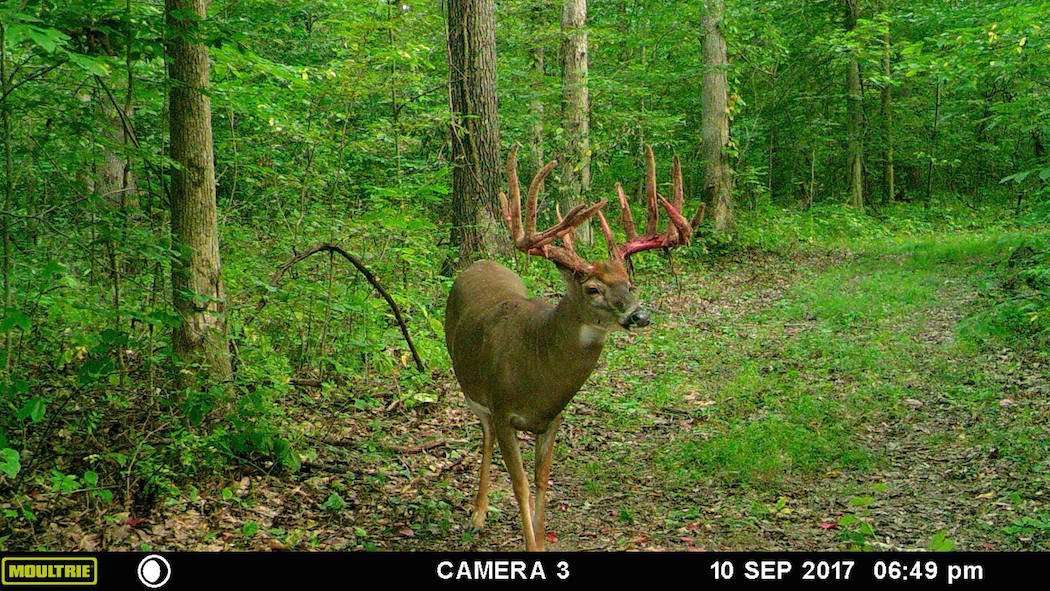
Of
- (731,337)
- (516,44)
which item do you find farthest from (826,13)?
(731,337)

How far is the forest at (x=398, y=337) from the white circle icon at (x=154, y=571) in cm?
41

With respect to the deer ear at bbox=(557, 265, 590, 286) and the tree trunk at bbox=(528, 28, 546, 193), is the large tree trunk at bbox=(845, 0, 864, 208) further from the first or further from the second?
the deer ear at bbox=(557, 265, 590, 286)

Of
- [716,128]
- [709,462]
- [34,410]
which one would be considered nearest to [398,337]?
[709,462]

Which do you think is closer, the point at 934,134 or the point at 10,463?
the point at 10,463

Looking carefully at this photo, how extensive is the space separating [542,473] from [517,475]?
296mm

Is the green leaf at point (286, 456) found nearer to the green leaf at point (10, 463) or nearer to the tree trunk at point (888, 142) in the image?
the green leaf at point (10, 463)

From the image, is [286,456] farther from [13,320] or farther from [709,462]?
[709,462]

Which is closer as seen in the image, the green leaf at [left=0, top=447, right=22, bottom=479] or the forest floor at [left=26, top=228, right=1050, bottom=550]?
the green leaf at [left=0, top=447, right=22, bottom=479]

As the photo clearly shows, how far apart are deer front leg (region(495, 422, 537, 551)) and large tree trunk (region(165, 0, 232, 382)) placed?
81.7 inches

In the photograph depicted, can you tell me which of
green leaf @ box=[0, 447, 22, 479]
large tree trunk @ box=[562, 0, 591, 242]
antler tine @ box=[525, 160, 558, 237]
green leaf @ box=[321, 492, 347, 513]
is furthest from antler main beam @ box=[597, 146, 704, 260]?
large tree trunk @ box=[562, 0, 591, 242]

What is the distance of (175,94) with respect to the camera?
5.74 m

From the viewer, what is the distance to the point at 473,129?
10.3 metres

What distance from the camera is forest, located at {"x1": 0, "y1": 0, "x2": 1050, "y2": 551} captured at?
5012 millimetres
